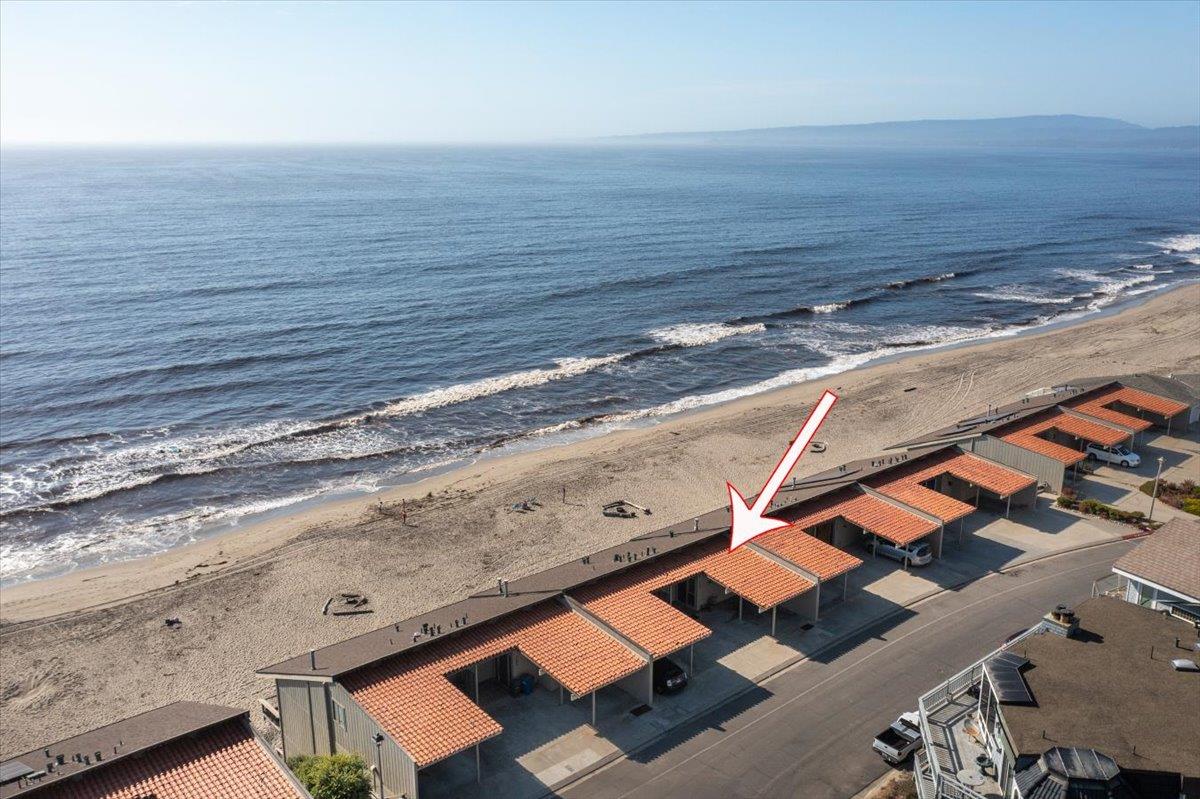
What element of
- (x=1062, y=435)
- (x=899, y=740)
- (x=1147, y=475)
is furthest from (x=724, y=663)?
(x=1147, y=475)

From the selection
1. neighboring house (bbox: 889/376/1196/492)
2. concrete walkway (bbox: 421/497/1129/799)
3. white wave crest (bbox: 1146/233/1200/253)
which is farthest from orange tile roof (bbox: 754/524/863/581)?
white wave crest (bbox: 1146/233/1200/253)

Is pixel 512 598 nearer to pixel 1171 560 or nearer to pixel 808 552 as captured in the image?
pixel 808 552

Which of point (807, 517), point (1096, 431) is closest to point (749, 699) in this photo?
point (807, 517)

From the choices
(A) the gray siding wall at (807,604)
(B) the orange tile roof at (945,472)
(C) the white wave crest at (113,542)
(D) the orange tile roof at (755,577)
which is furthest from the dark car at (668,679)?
(C) the white wave crest at (113,542)

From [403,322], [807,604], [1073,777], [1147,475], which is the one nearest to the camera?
[1073,777]

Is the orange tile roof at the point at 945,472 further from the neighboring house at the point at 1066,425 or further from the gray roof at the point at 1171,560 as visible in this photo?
the gray roof at the point at 1171,560

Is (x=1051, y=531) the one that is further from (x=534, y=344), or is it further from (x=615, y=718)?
(x=534, y=344)
